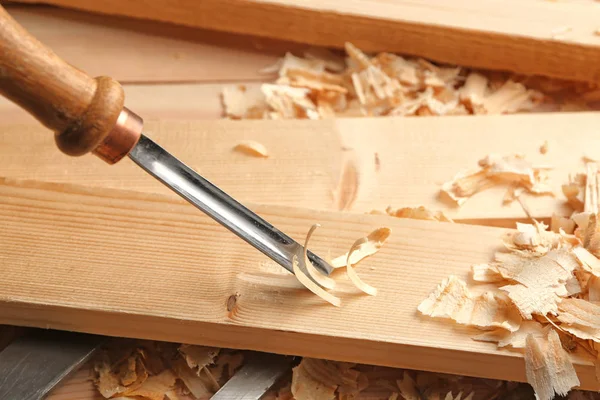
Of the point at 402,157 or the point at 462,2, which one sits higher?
the point at 462,2

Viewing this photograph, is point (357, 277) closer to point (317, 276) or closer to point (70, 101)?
point (317, 276)

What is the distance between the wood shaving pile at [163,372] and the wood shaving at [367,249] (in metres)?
0.25

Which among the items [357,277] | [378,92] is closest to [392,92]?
[378,92]

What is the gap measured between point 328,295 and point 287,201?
27 centimetres

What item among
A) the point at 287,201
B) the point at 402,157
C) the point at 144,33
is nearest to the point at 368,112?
the point at 402,157

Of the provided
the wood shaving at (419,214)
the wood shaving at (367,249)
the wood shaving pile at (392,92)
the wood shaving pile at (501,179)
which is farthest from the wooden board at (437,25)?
the wood shaving at (367,249)

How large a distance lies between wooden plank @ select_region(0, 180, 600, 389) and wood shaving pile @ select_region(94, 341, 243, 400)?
77 mm

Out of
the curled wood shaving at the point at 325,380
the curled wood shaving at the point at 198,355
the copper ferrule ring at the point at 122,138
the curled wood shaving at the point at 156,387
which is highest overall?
the copper ferrule ring at the point at 122,138

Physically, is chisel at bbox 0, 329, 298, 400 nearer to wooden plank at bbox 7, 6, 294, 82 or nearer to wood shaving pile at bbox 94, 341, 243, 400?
wood shaving pile at bbox 94, 341, 243, 400

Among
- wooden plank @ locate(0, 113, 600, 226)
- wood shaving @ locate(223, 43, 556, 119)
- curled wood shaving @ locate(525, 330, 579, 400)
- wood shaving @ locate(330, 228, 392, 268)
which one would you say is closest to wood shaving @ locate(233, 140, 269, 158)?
wooden plank @ locate(0, 113, 600, 226)

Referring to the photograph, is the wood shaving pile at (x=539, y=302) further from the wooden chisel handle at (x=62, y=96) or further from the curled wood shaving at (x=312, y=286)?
the wooden chisel handle at (x=62, y=96)

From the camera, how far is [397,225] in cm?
106

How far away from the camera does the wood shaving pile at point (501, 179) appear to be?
1.19 metres

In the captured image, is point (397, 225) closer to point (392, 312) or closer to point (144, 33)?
point (392, 312)
